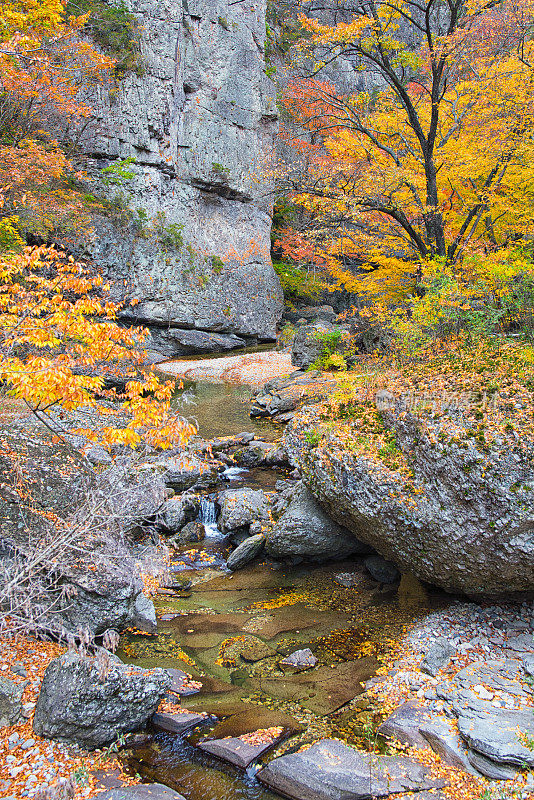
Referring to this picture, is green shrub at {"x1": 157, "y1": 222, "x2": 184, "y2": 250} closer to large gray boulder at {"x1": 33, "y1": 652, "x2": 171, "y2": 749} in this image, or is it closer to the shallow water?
the shallow water

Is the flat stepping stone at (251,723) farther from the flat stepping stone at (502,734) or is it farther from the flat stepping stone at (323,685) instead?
the flat stepping stone at (502,734)

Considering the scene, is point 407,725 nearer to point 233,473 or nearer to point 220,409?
point 233,473

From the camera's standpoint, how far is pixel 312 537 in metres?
7.57

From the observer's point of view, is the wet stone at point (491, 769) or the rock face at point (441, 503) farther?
the rock face at point (441, 503)

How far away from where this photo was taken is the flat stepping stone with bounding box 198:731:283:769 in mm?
4207

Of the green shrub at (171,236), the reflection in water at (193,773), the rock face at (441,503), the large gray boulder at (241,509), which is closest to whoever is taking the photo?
the reflection in water at (193,773)

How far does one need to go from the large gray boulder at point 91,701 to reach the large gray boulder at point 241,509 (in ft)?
13.9

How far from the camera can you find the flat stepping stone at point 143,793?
3654 mm

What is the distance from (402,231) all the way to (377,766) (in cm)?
1270

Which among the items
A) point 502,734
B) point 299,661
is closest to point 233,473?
point 299,661

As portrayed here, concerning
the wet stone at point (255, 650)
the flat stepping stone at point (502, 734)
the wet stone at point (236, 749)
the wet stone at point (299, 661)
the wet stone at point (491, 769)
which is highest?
the flat stepping stone at point (502, 734)

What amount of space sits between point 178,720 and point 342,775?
1631 millimetres

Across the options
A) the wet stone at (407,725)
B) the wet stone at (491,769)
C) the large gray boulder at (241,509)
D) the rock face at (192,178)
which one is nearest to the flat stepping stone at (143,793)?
the wet stone at (407,725)

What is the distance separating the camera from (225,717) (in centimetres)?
476
